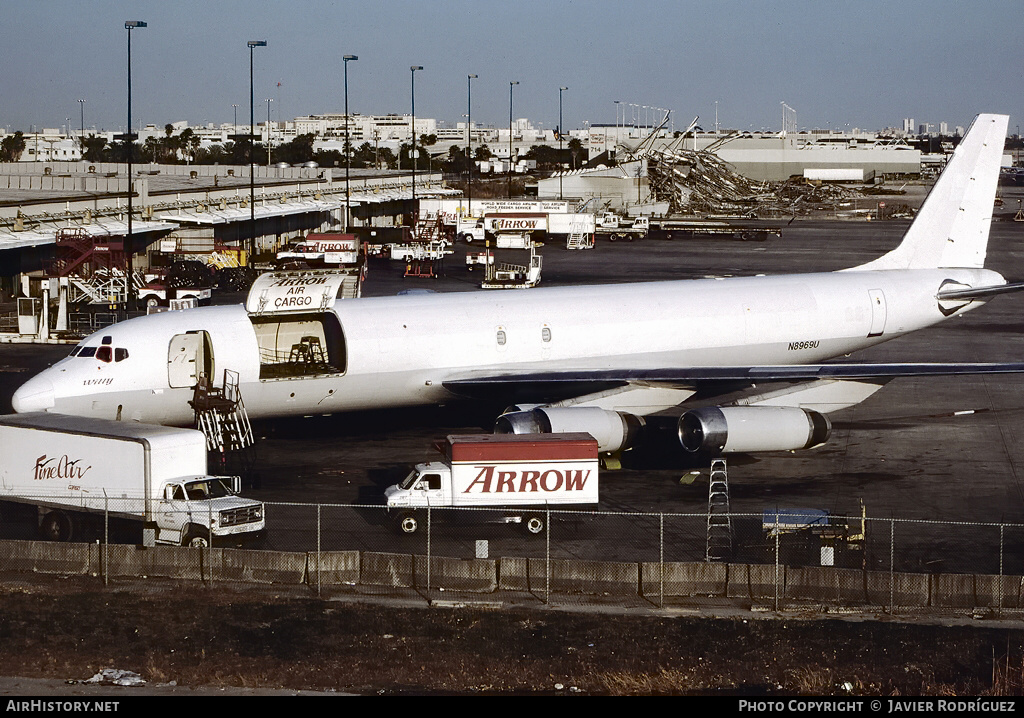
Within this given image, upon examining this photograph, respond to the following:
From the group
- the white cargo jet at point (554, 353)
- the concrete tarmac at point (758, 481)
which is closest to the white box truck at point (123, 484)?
the concrete tarmac at point (758, 481)

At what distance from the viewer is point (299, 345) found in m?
40.1

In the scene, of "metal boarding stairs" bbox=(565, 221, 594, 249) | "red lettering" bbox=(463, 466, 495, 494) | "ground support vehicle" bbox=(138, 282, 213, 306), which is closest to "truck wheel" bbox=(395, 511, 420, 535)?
"red lettering" bbox=(463, 466, 495, 494)

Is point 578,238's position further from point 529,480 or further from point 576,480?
point 529,480

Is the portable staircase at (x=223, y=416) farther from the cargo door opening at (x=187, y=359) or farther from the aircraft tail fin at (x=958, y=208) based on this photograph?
the aircraft tail fin at (x=958, y=208)

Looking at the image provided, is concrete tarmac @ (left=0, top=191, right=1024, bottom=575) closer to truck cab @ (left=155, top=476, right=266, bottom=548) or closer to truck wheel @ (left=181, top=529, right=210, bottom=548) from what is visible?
truck cab @ (left=155, top=476, right=266, bottom=548)

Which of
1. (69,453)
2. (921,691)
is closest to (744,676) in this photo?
(921,691)

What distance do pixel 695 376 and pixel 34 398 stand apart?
18779 millimetres

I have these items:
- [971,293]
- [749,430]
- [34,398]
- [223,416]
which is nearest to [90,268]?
[34,398]

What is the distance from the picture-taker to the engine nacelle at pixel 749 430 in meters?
35.6

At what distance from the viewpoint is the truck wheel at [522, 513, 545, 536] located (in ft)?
98.3

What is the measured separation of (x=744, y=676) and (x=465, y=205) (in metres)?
120
